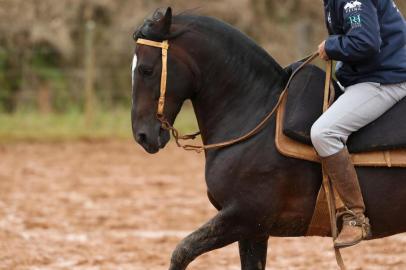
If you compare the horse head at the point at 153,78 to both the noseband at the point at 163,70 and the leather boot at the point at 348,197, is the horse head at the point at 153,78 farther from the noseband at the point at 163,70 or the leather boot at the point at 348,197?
the leather boot at the point at 348,197

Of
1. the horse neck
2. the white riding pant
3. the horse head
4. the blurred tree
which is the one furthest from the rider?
the blurred tree

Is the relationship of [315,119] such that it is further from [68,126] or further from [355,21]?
[68,126]

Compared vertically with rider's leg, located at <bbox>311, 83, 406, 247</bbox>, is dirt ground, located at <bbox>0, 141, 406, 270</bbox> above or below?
below

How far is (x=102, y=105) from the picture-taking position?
19484 mm

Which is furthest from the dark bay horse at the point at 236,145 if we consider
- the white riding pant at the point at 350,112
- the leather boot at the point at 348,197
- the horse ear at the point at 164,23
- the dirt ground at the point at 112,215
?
the dirt ground at the point at 112,215

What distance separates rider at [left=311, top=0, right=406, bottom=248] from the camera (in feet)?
17.2

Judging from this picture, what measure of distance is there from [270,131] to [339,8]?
0.90 m

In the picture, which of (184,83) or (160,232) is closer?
(184,83)

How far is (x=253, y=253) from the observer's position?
5.78 meters

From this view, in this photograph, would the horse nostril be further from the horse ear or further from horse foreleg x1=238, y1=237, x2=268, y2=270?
horse foreleg x1=238, y1=237, x2=268, y2=270

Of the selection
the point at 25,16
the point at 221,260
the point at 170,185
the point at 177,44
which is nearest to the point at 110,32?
the point at 25,16

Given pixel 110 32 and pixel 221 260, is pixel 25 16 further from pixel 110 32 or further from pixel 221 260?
pixel 221 260

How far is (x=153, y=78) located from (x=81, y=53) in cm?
1657

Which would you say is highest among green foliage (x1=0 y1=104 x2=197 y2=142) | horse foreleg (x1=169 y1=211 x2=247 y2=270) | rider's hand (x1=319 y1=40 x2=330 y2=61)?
rider's hand (x1=319 y1=40 x2=330 y2=61)
